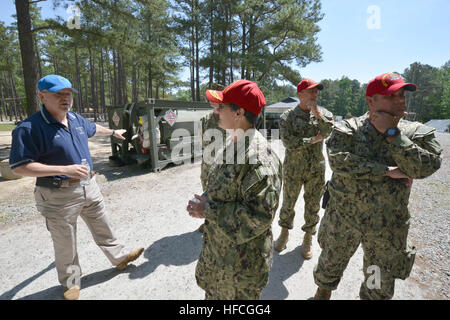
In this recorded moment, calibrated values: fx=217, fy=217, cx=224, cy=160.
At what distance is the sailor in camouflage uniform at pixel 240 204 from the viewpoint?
1.21 metres

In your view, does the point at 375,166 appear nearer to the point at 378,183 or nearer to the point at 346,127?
the point at 378,183

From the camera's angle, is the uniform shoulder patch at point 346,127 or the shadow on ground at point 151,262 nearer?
the uniform shoulder patch at point 346,127

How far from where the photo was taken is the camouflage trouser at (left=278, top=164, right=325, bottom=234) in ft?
9.50

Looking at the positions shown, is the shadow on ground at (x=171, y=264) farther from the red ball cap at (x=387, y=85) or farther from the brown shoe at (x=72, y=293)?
the red ball cap at (x=387, y=85)

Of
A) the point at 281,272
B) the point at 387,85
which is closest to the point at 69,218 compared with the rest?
the point at 281,272

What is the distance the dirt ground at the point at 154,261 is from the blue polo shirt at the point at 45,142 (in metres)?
1.44

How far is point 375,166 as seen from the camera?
1.60 m

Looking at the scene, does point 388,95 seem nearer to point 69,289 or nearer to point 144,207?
point 69,289

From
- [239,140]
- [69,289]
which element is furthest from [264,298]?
[69,289]

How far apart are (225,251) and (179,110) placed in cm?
630

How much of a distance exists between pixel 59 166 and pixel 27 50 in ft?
24.8

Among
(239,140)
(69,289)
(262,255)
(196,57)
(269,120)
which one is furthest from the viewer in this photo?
(196,57)

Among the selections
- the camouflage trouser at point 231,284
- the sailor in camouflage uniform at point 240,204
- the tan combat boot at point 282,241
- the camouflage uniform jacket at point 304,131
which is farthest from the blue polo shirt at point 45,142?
the tan combat boot at point 282,241

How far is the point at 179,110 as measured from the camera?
711 cm
